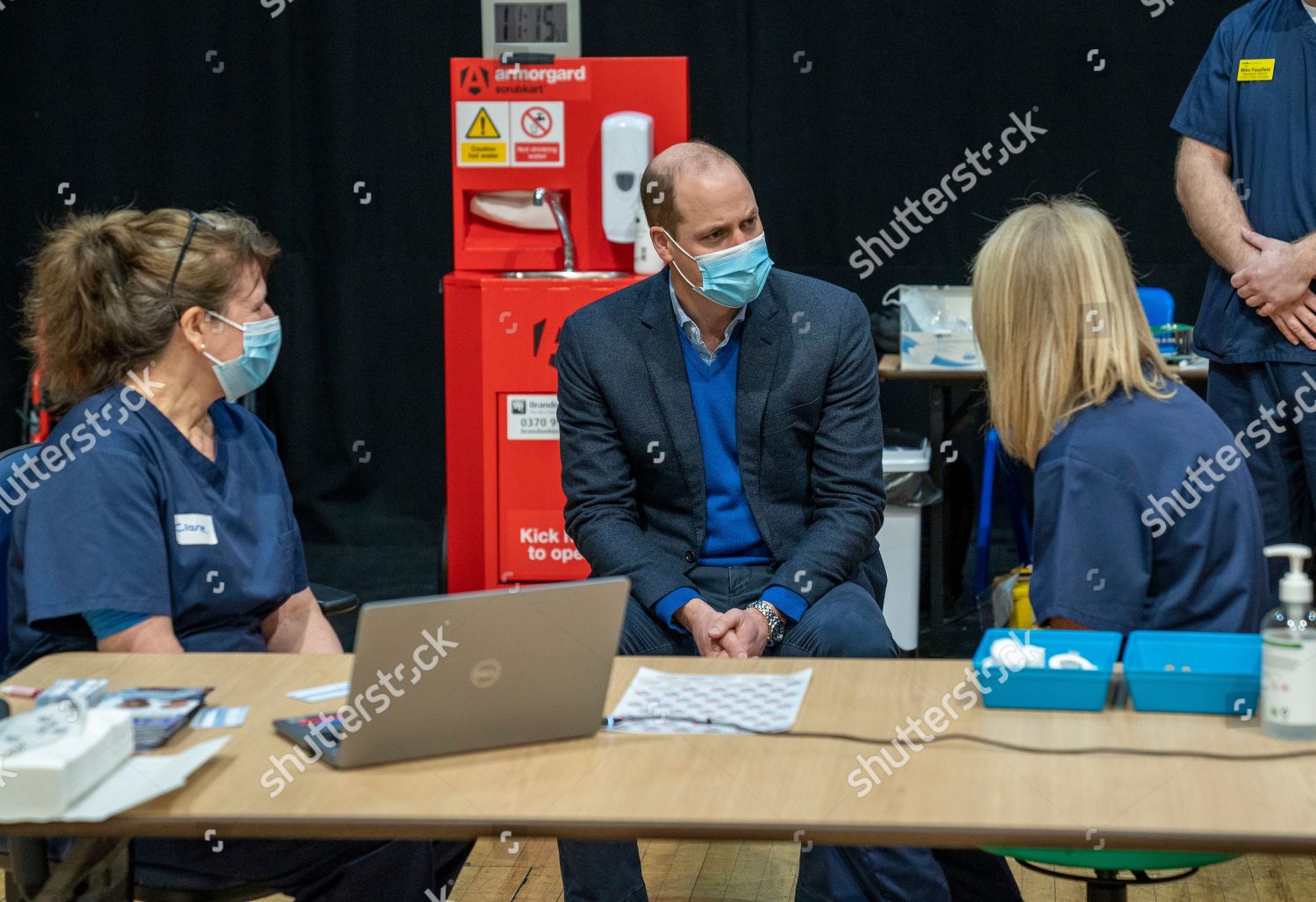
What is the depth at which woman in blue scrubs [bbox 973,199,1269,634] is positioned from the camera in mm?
1883

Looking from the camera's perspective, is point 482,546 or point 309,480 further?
point 309,480

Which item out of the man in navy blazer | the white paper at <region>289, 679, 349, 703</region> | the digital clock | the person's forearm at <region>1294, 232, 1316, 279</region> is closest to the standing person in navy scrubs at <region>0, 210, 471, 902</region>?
the white paper at <region>289, 679, 349, 703</region>

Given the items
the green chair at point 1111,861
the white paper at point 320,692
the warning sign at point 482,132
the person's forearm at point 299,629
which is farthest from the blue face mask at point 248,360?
the warning sign at point 482,132

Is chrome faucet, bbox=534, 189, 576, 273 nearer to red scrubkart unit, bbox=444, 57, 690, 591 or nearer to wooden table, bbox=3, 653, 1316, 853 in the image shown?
red scrubkart unit, bbox=444, 57, 690, 591

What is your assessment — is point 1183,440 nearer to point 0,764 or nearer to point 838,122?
point 0,764

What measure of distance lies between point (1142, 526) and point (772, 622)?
81 centimetres

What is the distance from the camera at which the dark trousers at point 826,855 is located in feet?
6.62

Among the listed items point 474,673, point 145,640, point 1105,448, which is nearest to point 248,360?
point 145,640

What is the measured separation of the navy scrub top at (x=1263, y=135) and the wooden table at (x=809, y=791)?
1637 mm

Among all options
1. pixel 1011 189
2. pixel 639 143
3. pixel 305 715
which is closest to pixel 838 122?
pixel 1011 189

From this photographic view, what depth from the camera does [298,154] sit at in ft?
17.5

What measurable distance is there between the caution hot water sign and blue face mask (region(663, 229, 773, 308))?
1.26 meters

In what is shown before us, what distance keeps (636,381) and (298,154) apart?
3018mm

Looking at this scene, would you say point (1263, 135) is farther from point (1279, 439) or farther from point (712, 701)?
point (712, 701)
